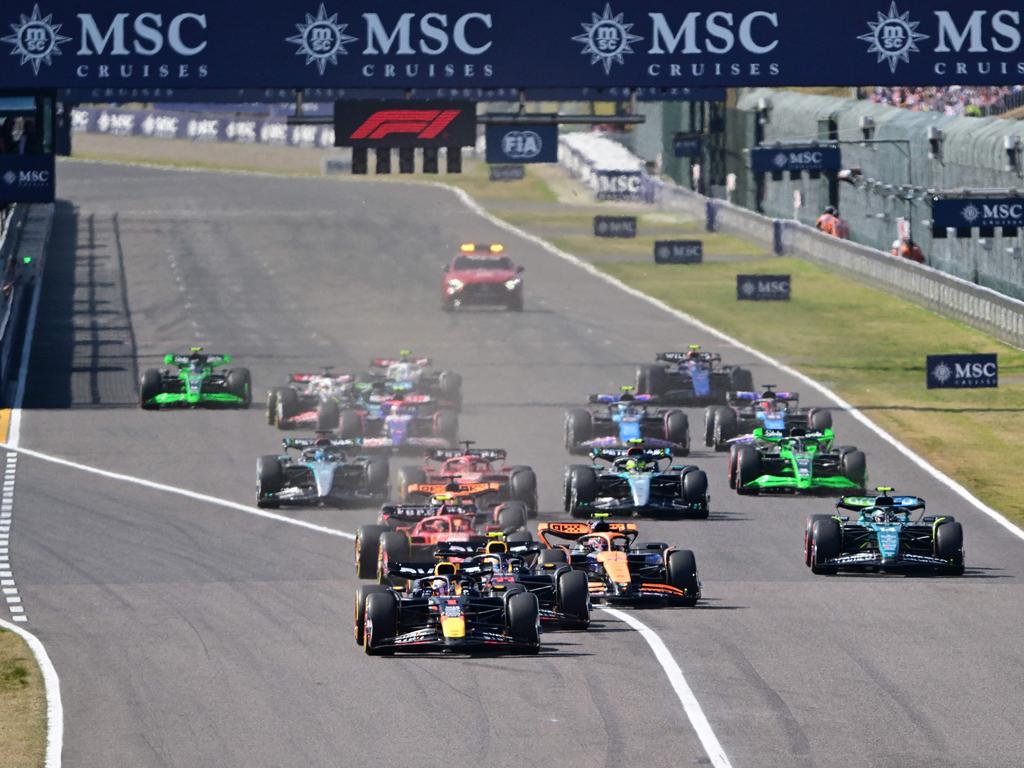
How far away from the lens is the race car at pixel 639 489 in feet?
117

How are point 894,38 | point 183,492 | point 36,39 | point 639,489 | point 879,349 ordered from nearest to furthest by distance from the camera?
point 639,489
point 183,492
point 36,39
point 894,38
point 879,349

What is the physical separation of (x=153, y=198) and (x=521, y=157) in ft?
197

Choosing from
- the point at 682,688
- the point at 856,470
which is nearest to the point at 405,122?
the point at 856,470

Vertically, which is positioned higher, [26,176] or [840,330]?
[26,176]

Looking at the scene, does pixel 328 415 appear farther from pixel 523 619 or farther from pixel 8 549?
pixel 523 619

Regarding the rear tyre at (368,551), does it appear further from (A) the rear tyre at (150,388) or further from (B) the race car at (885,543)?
(A) the rear tyre at (150,388)

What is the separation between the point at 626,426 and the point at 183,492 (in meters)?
7.92

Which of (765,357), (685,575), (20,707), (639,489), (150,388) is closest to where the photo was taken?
(20,707)

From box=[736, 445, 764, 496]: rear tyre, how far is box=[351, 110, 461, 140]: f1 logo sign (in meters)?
7.43

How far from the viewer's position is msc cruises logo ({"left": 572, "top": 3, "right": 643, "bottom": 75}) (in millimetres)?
40812

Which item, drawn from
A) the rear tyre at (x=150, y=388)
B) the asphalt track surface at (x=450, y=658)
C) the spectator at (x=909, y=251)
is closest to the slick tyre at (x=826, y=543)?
the asphalt track surface at (x=450, y=658)

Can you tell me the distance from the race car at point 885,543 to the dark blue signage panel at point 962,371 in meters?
15.6

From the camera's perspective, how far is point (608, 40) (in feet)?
134

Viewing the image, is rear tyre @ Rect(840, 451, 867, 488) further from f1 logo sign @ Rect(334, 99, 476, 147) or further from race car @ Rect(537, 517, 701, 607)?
f1 logo sign @ Rect(334, 99, 476, 147)
